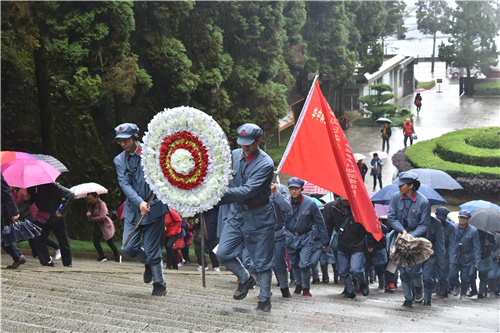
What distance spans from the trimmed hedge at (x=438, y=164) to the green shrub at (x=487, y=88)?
20.2 metres

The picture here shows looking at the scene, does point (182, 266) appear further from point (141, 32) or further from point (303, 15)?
point (303, 15)

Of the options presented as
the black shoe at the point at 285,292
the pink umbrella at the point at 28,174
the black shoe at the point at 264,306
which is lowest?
the black shoe at the point at 285,292

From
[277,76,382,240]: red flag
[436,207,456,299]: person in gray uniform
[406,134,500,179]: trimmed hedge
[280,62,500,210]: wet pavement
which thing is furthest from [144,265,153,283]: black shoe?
[406,134,500,179]: trimmed hedge

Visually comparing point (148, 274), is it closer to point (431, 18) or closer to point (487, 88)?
point (487, 88)

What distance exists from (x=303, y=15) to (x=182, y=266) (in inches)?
671

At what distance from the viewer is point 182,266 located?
39.1 feet

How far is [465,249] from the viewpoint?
9.12 meters

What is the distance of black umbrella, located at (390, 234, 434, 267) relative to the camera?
293 inches

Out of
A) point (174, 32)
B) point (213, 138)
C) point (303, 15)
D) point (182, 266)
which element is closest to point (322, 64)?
point (303, 15)

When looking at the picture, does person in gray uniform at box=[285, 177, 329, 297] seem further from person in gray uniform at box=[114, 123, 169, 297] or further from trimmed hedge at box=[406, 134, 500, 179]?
trimmed hedge at box=[406, 134, 500, 179]

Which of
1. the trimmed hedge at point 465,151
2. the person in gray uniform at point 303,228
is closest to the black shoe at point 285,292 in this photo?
the person in gray uniform at point 303,228

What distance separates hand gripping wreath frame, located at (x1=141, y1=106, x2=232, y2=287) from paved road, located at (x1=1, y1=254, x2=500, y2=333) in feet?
2.87

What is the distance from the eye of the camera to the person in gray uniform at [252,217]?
6.16 metres

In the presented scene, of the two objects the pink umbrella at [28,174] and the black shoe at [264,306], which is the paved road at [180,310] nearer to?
the black shoe at [264,306]
